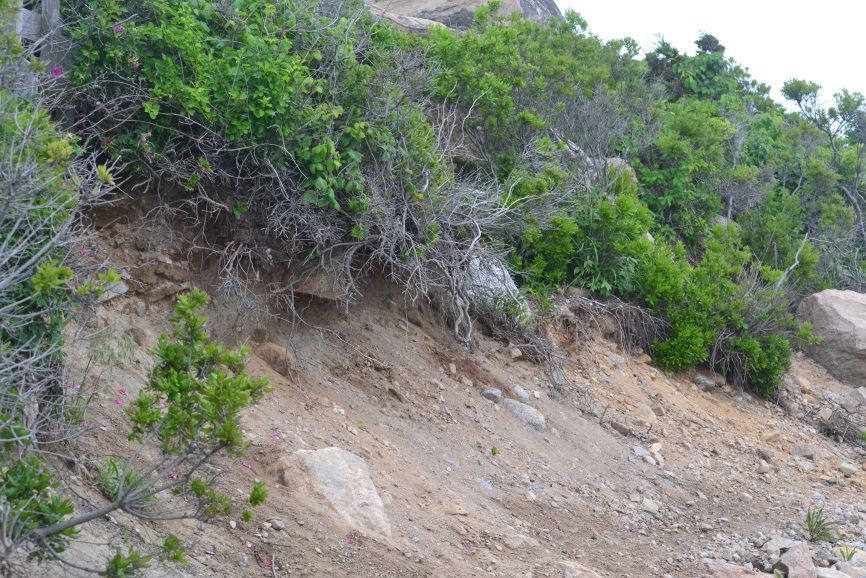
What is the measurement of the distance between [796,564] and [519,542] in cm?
184

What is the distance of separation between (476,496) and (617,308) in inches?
159

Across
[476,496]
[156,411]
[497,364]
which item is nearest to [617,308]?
[497,364]

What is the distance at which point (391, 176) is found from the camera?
20.2ft

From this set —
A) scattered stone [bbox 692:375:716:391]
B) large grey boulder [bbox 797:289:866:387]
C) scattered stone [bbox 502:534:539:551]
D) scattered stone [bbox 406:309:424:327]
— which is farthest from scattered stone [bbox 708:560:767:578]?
large grey boulder [bbox 797:289:866:387]

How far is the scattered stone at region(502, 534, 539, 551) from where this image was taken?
5031 mm

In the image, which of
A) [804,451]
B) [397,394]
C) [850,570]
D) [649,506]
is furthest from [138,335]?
[804,451]

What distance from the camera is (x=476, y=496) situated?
5.54m

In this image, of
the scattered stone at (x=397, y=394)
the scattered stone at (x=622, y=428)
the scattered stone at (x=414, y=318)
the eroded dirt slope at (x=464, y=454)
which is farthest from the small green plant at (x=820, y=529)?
the scattered stone at (x=414, y=318)

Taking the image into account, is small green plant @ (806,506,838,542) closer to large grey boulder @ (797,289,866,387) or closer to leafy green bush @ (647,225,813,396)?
leafy green bush @ (647,225,813,396)

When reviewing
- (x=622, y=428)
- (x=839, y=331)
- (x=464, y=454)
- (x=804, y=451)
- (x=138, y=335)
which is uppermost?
(x=839, y=331)

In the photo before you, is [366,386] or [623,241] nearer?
[366,386]

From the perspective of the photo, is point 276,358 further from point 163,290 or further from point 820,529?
point 820,529

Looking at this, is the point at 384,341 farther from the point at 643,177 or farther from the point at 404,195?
the point at 643,177

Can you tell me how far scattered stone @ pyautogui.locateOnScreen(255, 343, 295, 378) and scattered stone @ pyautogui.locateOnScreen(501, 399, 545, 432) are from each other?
1.97m
